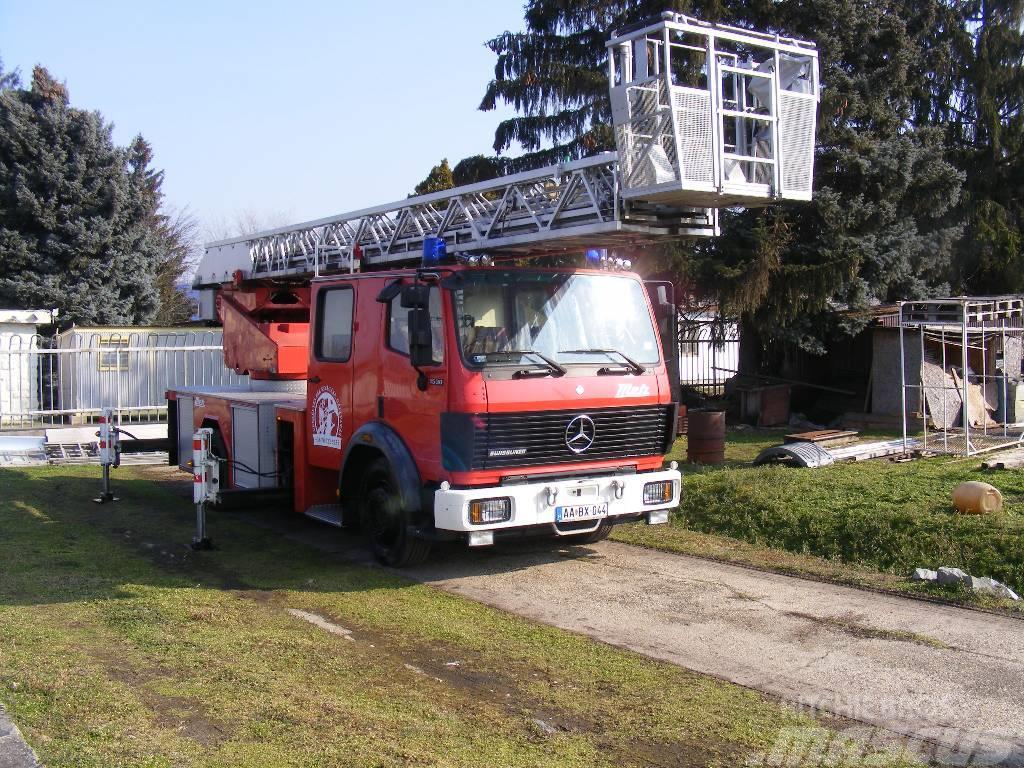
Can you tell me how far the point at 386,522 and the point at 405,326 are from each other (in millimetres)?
1700

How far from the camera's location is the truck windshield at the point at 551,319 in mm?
7441

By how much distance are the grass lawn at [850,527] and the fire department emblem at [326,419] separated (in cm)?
307

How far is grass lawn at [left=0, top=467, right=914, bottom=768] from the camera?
4480mm

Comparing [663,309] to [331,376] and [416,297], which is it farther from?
[331,376]

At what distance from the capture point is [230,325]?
39.2 feet

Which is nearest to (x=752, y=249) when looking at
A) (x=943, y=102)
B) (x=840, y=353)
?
(x=840, y=353)

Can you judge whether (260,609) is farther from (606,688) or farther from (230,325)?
(230,325)

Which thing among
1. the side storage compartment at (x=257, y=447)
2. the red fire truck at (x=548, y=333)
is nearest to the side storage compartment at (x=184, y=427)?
the side storage compartment at (x=257, y=447)

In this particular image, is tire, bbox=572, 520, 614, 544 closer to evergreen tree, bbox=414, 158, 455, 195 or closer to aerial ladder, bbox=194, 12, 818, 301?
aerial ladder, bbox=194, 12, 818, 301

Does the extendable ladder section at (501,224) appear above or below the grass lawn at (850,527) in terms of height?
above

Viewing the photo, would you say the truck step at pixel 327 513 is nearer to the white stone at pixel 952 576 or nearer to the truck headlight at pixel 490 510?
the truck headlight at pixel 490 510

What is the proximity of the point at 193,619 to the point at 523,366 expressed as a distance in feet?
9.93

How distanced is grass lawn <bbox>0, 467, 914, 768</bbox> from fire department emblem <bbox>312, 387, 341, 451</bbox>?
1.22 metres

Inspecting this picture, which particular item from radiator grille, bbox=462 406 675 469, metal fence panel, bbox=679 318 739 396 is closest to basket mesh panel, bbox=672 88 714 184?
radiator grille, bbox=462 406 675 469
